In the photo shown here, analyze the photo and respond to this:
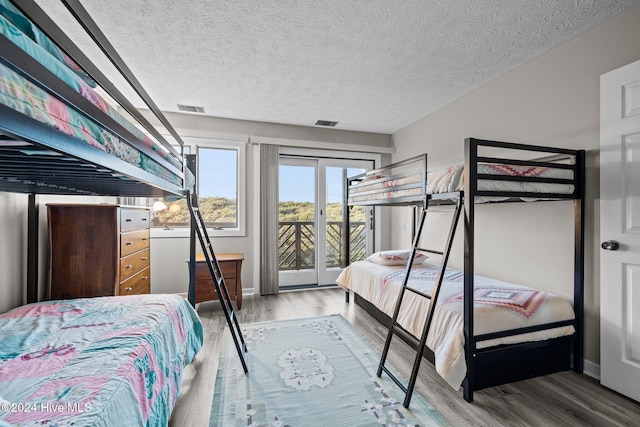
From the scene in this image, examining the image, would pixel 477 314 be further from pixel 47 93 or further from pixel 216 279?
pixel 47 93

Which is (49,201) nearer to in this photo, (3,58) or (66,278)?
(66,278)

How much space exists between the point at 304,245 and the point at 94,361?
3.55 metres

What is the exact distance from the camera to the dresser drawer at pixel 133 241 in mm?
2463


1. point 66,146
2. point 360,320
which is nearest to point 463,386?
point 360,320

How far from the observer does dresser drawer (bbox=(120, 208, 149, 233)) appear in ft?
8.17

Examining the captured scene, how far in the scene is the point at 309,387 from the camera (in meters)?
1.90

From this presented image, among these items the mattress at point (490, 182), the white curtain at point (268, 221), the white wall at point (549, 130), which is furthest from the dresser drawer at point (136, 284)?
the white wall at point (549, 130)

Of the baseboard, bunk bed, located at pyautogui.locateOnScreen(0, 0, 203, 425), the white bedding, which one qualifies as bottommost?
the baseboard

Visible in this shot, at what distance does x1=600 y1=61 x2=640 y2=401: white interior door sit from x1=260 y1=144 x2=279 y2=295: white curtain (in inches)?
131

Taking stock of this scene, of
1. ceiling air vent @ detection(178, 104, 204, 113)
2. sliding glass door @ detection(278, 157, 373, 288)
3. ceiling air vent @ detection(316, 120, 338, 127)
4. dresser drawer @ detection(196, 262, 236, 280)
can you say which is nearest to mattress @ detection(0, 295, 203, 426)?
dresser drawer @ detection(196, 262, 236, 280)

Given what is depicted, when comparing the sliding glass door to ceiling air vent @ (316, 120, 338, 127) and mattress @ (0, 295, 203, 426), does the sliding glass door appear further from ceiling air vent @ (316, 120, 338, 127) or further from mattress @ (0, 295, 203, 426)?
mattress @ (0, 295, 203, 426)

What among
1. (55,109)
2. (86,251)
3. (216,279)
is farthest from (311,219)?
(55,109)

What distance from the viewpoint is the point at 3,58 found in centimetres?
54

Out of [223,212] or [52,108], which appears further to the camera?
[223,212]
